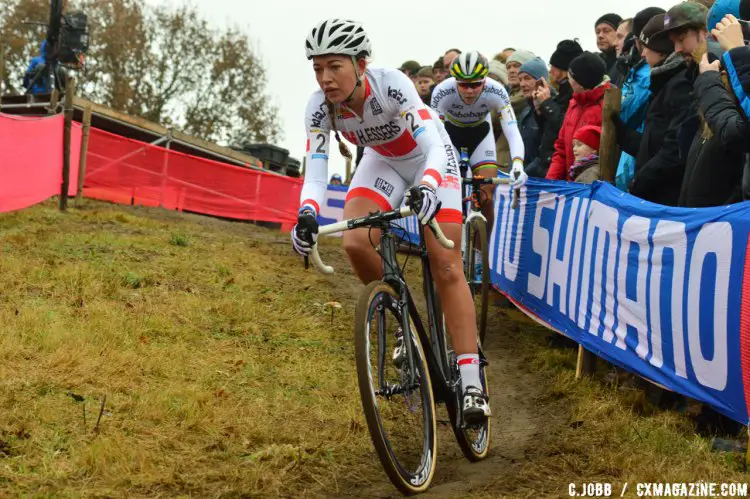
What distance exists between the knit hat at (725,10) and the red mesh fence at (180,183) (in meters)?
15.1

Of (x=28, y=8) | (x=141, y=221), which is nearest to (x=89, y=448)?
(x=141, y=221)

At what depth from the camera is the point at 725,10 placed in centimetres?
620

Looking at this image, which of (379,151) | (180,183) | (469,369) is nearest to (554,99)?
(379,151)

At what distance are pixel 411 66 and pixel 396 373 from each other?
1152cm

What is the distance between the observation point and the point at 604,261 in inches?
262

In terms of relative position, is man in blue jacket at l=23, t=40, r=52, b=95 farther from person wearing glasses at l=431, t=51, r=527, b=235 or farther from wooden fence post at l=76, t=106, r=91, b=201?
person wearing glasses at l=431, t=51, r=527, b=235

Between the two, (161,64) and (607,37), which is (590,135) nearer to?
(607,37)

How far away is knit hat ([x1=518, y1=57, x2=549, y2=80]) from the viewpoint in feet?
34.4

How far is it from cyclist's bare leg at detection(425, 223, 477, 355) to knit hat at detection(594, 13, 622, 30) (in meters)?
6.19

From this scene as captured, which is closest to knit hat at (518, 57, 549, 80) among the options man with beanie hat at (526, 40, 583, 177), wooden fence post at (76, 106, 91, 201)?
man with beanie hat at (526, 40, 583, 177)

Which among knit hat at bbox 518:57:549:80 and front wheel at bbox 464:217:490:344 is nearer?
front wheel at bbox 464:217:490:344

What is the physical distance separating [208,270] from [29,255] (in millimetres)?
1949

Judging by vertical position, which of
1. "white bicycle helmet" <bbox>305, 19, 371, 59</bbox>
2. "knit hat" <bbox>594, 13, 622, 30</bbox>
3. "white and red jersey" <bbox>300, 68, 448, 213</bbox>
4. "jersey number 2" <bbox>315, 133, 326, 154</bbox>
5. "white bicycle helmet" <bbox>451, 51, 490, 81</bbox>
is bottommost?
"jersey number 2" <bbox>315, 133, 326, 154</bbox>

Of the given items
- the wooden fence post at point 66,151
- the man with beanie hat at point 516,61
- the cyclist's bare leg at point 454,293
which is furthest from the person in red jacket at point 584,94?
the wooden fence post at point 66,151
